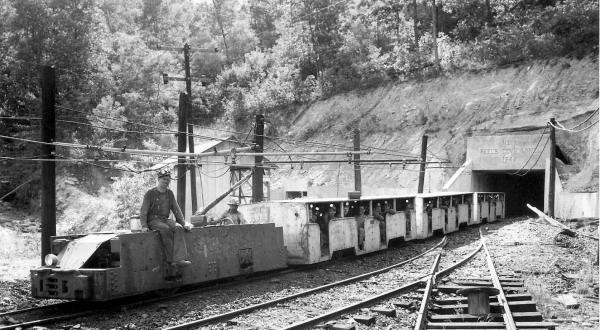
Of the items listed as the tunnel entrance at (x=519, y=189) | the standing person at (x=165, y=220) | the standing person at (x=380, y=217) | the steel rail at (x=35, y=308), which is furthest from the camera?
the tunnel entrance at (x=519, y=189)

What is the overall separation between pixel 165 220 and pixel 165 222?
37 mm

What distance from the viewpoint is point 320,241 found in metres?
16.4

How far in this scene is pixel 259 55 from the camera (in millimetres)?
63781

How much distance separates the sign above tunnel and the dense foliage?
954cm

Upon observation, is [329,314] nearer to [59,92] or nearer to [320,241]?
[320,241]

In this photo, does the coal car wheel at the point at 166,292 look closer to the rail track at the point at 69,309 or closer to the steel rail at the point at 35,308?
the rail track at the point at 69,309

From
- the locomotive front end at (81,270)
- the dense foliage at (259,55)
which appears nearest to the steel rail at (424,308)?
the locomotive front end at (81,270)

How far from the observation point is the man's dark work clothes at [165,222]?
430 inches

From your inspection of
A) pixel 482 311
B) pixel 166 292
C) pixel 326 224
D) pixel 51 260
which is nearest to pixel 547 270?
pixel 326 224

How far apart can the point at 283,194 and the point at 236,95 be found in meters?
17.3

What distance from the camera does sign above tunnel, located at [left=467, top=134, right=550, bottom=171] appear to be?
117 feet

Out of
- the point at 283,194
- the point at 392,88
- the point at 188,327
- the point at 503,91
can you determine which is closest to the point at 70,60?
the point at 283,194

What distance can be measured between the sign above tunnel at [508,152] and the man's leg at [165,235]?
29196 millimetres

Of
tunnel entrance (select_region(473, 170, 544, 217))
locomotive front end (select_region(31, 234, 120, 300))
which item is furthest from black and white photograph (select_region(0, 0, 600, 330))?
tunnel entrance (select_region(473, 170, 544, 217))
